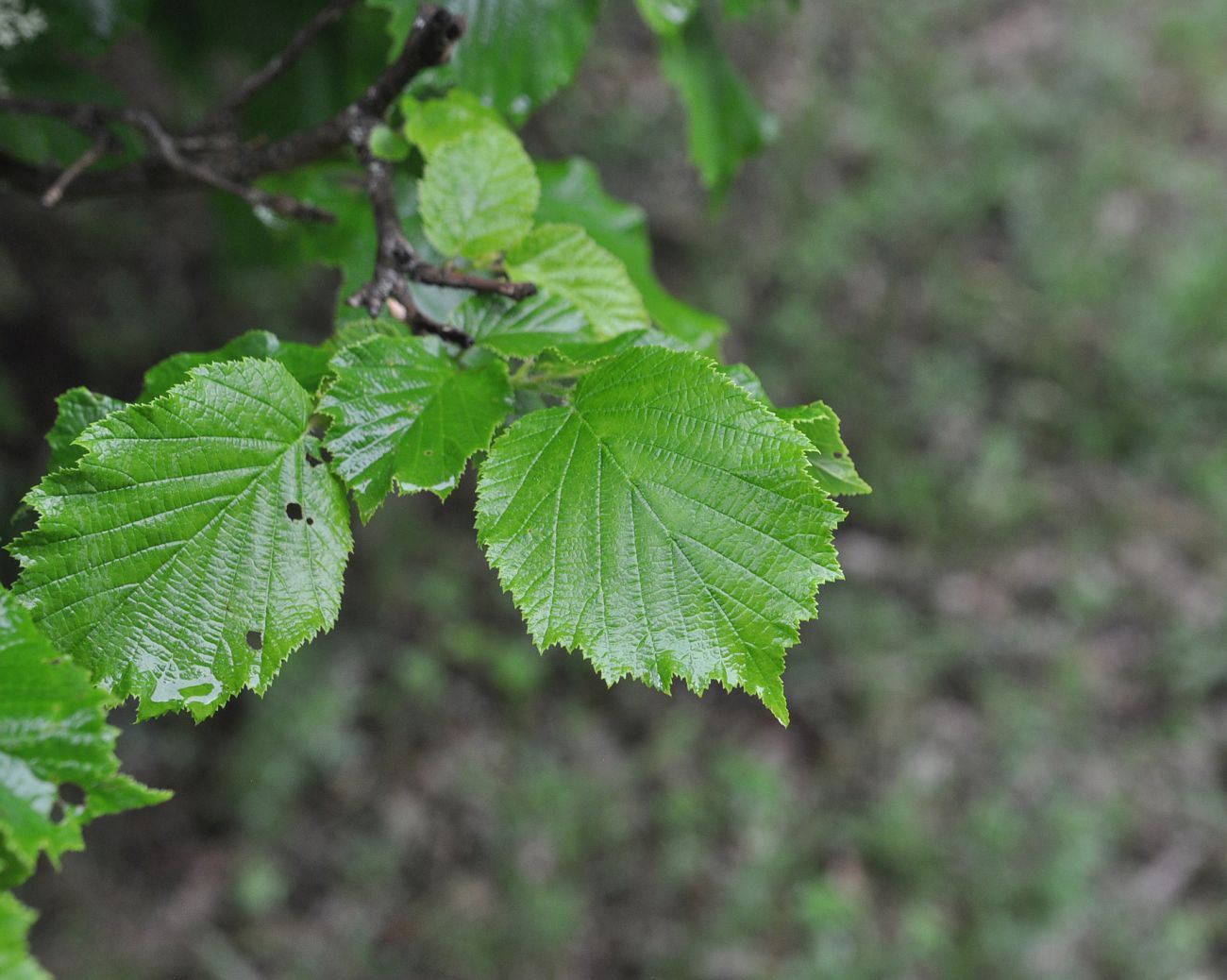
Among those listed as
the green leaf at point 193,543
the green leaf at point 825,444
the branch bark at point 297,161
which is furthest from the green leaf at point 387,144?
the green leaf at point 825,444

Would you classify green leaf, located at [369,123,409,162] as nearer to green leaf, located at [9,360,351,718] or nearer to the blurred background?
green leaf, located at [9,360,351,718]

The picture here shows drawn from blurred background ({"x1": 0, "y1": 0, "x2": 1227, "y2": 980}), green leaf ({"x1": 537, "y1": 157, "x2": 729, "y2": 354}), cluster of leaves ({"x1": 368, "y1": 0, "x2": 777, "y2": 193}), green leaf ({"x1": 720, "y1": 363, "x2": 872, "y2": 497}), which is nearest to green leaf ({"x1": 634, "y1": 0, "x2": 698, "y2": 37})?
cluster of leaves ({"x1": 368, "y1": 0, "x2": 777, "y2": 193})

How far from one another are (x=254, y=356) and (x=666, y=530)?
401mm

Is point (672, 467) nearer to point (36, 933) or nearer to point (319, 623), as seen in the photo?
point (319, 623)

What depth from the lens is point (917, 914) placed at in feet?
11.4

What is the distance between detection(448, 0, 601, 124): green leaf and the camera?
1300mm

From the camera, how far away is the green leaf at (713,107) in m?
1.66

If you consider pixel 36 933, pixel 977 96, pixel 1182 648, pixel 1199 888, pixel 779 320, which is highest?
pixel 977 96

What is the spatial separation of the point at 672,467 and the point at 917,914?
321 cm

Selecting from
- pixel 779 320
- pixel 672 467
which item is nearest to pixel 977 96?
pixel 779 320

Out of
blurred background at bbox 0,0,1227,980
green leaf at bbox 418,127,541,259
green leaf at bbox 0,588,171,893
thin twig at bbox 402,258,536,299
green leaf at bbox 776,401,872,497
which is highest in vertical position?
green leaf at bbox 418,127,541,259

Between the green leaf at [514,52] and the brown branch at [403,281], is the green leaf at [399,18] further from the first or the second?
the brown branch at [403,281]

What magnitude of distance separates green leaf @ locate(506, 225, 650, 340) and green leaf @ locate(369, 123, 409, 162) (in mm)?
173

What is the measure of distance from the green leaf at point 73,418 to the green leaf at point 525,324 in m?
0.32
